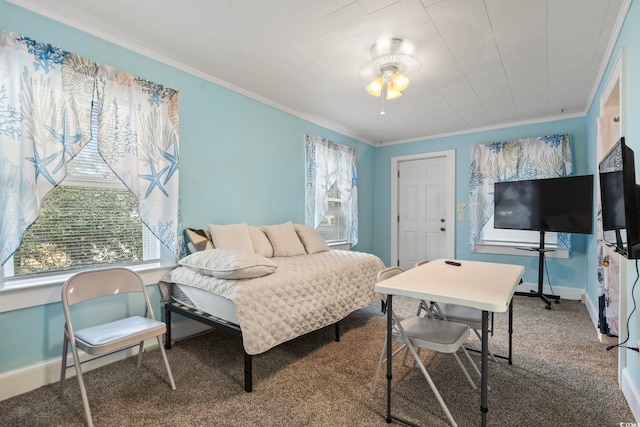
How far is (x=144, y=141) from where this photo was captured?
8.16 ft

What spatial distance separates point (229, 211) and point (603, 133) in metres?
3.65

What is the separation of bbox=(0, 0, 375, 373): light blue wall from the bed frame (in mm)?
181

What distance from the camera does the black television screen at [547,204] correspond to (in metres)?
3.51

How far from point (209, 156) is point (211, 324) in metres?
1.62

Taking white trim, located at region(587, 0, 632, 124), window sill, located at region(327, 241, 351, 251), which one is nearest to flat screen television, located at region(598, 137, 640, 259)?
white trim, located at region(587, 0, 632, 124)

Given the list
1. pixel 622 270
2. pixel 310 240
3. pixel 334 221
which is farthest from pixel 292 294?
pixel 334 221

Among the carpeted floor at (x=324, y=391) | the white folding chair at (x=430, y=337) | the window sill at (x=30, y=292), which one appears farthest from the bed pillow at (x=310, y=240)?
the window sill at (x=30, y=292)

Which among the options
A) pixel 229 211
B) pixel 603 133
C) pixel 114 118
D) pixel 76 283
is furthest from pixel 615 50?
pixel 76 283

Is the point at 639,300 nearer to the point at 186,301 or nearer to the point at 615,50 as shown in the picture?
the point at 615,50

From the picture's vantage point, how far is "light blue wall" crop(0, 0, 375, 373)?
199cm

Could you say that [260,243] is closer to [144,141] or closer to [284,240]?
[284,240]

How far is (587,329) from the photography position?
10.0ft

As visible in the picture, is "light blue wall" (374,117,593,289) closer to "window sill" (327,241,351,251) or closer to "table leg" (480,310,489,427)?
"window sill" (327,241,351,251)

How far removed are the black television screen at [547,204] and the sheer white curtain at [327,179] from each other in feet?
6.76
